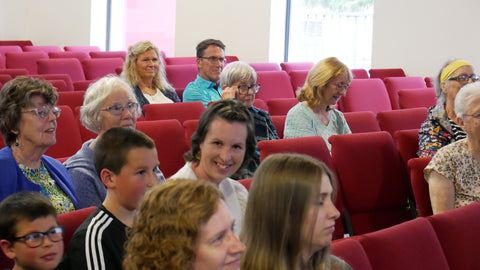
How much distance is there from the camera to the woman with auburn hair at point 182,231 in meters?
1.44

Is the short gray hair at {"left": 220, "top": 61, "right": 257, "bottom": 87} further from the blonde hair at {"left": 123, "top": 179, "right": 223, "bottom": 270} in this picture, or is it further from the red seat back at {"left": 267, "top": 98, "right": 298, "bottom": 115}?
the blonde hair at {"left": 123, "top": 179, "right": 223, "bottom": 270}

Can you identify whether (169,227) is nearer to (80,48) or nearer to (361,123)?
(361,123)

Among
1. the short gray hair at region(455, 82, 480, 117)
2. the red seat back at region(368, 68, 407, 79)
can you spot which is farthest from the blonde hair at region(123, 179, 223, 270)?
the red seat back at region(368, 68, 407, 79)

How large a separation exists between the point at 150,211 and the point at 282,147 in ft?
6.85

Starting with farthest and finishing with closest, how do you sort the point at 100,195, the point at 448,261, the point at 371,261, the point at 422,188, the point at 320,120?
1. the point at 320,120
2. the point at 422,188
3. the point at 100,195
4. the point at 448,261
5. the point at 371,261

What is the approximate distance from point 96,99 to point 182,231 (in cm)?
207

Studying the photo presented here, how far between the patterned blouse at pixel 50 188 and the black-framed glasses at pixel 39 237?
0.73 m

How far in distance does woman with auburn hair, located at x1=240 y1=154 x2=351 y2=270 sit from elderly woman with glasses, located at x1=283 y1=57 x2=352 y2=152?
249 centimetres

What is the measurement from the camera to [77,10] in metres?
13.3

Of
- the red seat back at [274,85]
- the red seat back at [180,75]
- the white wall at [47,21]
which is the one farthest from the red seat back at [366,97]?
the white wall at [47,21]

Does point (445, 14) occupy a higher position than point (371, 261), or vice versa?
point (445, 14)

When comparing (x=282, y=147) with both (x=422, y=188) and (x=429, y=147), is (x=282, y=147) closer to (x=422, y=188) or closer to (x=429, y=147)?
(x=422, y=188)

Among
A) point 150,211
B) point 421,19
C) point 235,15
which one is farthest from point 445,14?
point 150,211

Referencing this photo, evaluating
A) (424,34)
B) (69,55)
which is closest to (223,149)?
(424,34)
